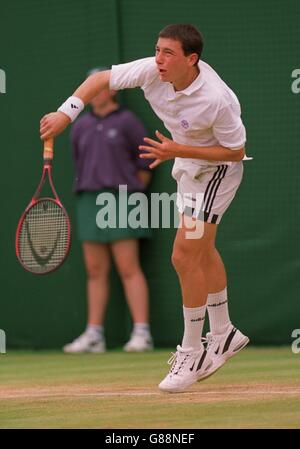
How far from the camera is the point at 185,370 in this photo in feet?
19.8

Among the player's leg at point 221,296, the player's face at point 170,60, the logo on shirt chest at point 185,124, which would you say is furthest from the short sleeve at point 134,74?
the player's leg at point 221,296

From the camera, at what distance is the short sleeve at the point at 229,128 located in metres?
5.83

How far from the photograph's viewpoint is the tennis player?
5.80 meters

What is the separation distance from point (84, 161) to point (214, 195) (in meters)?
2.74

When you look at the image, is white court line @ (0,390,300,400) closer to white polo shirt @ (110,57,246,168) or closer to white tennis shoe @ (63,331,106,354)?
white polo shirt @ (110,57,246,168)

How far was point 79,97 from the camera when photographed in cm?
595

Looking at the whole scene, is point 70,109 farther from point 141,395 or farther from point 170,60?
point 141,395

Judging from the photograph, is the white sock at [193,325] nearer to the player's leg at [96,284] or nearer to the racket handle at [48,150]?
the racket handle at [48,150]

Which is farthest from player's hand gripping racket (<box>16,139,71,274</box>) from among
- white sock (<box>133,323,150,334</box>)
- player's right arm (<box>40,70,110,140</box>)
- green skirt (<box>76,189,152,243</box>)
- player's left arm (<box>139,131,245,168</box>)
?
white sock (<box>133,323,150,334</box>)

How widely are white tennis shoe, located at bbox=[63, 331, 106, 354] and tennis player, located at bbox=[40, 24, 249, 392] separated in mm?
2507

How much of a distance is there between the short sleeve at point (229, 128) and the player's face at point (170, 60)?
278 millimetres
